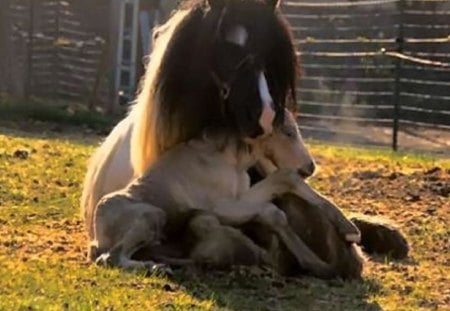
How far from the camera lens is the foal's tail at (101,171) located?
6.27 metres

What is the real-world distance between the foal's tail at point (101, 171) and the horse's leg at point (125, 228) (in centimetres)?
60

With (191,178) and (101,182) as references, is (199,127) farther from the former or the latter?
(101,182)

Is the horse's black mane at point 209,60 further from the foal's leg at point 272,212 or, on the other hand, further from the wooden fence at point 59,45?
the wooden fence at point 59,45

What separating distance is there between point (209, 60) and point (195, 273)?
3.10 ft

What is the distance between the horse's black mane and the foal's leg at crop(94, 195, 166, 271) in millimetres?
413

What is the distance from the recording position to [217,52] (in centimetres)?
550

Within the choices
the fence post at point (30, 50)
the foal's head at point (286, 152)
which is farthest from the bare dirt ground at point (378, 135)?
the foal's head at point (286, 152)

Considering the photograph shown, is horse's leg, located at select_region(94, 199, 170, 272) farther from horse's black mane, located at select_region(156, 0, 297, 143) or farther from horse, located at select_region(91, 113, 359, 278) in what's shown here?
horse's black mane, located at select_region(156, 0, 297, 143)

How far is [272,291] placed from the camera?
512 centimetres

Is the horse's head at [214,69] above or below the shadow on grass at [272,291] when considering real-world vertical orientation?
above

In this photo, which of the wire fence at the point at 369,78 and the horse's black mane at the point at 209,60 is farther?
the wire fence at the point at 369,78

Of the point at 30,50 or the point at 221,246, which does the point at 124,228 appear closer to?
the point at 221,246

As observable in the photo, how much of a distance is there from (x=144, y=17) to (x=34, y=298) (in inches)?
605

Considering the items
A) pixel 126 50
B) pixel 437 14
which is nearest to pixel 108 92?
pixel 126 50
